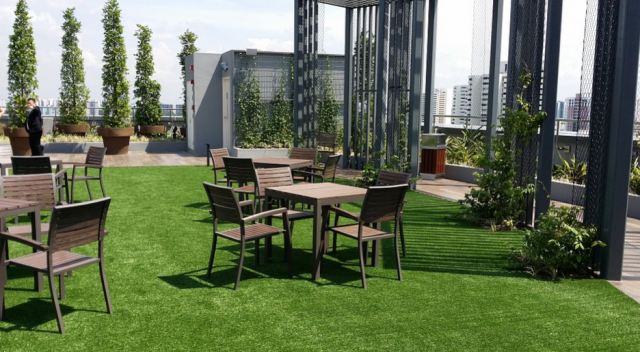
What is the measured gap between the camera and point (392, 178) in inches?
248

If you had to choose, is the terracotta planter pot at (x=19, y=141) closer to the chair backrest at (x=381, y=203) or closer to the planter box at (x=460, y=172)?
the planter box at (x=460, y=172)

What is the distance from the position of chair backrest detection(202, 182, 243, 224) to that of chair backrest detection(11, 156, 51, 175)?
3178mm

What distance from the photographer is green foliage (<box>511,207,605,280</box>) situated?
5.44 meters

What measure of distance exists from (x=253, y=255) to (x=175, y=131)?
14677 millimetres

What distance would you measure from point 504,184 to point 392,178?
2.11m

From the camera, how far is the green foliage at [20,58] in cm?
1608

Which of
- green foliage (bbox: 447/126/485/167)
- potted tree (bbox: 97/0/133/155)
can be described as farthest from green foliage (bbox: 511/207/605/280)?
potted tree (bbox: 97/0/133/155)

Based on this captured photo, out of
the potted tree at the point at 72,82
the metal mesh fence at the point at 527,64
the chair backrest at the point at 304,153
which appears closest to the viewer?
the metal mesh fence at the point at 527,64

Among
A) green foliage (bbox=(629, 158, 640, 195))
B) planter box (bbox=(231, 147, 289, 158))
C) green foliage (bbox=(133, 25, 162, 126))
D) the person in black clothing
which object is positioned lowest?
planter box (bbox=(231, 147, 289, 158))

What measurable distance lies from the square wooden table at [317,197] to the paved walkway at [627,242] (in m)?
2.48

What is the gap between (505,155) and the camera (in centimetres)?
765

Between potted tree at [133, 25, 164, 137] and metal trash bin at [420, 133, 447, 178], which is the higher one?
potted tree at [133, 25, 164, 137]

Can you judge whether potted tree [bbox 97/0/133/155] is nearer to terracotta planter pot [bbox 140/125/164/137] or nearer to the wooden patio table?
terracotta planter pot [bbox 140/125/164/137]

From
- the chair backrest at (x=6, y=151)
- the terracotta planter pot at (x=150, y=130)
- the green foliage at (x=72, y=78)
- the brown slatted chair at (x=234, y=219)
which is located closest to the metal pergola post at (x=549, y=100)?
the brown slatted chair at (x=234, y=219)
